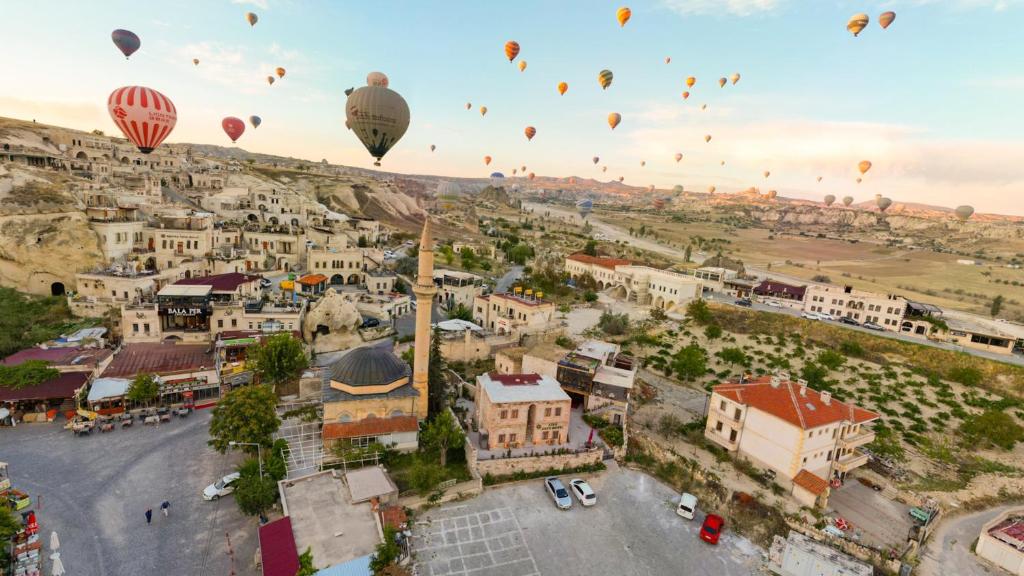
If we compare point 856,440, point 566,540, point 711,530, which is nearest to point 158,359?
point 566,540

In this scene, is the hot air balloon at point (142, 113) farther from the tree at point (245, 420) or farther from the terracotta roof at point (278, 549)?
the terracotta roof at point (278, 549)

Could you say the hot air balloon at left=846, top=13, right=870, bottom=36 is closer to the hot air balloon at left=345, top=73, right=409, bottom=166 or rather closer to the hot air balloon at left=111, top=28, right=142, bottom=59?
the hot air balloon at left=345, top=73, right=409, bottom=166

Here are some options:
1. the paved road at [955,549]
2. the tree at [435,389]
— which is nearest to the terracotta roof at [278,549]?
the tree at [435,389]

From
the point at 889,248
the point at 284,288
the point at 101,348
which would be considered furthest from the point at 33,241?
the point at 889,248

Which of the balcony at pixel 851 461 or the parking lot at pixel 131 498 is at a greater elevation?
the balcony at pixel 851 461

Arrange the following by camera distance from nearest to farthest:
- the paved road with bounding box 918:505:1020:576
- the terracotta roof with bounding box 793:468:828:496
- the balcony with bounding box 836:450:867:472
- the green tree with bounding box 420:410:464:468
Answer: the paved road with bounding box 918:505:1020:576 < the terracotta roof with bounding box 793:468:828:496 < the green tree with bounding box 420:410:464:468 < the balcony with bounding box 836:450:867:472

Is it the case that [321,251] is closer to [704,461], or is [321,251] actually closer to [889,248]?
[704,461]

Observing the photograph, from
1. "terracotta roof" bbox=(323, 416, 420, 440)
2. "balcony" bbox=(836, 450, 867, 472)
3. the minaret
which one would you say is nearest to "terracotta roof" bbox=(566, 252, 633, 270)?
"balcony" bbox=(836, 450, 867, 472)
